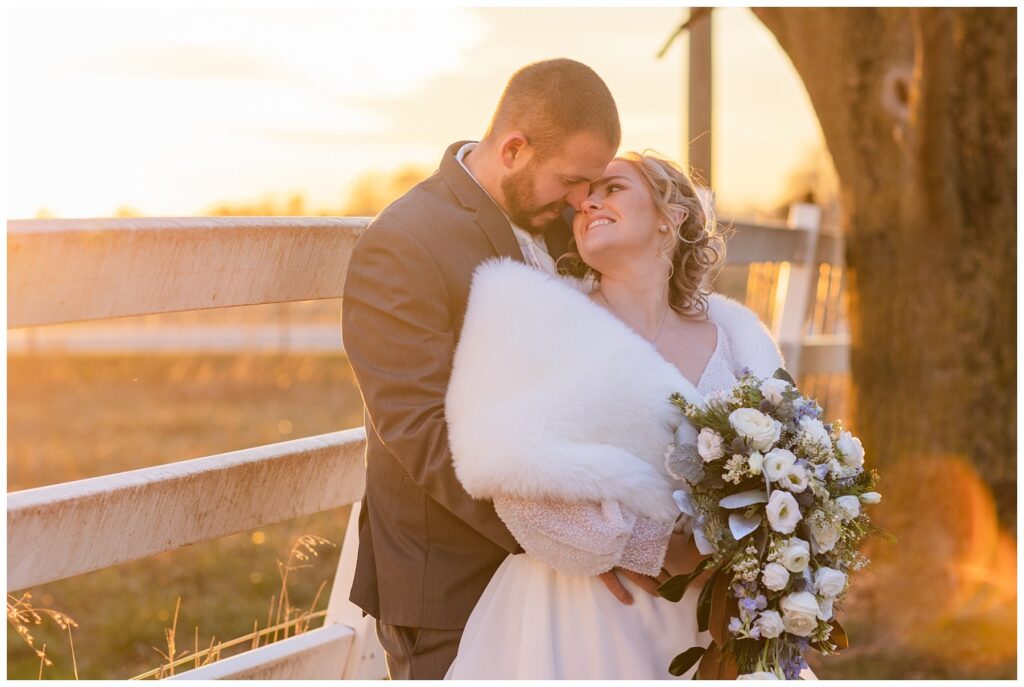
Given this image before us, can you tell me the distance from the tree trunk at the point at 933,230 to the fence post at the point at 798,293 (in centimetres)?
79

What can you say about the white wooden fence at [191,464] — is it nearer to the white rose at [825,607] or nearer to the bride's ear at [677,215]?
the bride's ear at [677,215]

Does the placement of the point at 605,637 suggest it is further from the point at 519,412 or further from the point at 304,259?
the point at 304,259

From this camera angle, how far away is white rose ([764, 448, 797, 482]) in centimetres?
249

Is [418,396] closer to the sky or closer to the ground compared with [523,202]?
closer to the ground

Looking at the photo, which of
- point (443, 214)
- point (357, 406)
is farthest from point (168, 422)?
point (443, 214)

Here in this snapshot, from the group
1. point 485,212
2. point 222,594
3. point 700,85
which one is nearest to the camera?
point 485,212

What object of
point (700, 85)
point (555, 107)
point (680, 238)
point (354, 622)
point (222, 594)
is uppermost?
point (700, 85)

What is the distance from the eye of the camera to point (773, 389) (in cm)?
264

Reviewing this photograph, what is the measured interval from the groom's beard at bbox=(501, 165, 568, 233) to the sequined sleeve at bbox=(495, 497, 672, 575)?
890 millimetres

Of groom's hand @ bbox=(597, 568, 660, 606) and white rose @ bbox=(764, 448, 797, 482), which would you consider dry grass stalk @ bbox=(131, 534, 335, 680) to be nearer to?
groom's hand @ bbox=(597, 568, 660, 606)

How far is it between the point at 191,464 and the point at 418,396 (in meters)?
0.59

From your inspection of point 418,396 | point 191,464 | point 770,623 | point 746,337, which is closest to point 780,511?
point 770,623

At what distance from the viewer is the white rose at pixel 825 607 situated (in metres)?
2.61

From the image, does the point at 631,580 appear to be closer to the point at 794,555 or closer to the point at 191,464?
the point at 794,555
